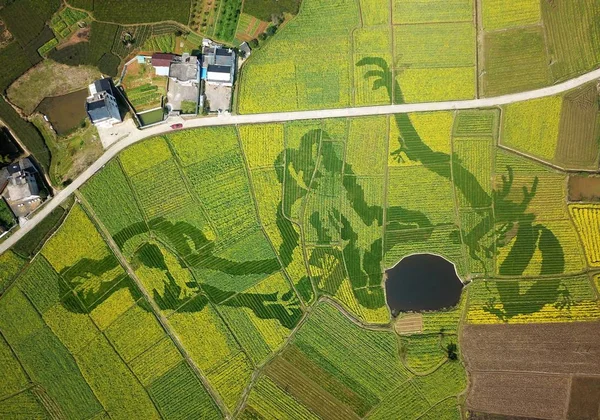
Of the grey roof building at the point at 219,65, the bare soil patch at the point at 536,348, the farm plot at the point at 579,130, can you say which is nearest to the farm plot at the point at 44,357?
the grey roof building at the point at 219,65

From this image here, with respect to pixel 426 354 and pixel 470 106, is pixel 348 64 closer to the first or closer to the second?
pixel 470 106

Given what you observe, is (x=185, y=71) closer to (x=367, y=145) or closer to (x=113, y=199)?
(x=113, y=199)

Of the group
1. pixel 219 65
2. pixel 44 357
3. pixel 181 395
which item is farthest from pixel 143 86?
pixel 181 395

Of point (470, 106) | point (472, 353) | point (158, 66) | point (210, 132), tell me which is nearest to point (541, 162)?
point (470, 106)

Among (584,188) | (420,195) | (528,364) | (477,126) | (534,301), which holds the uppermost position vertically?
(477,126)

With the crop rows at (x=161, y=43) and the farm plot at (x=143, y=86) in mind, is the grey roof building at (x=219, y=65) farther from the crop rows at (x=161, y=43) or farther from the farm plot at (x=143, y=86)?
the farm plot at (x=143, y=86)

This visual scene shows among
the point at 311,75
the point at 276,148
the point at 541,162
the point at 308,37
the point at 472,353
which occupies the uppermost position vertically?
the point at 308,37

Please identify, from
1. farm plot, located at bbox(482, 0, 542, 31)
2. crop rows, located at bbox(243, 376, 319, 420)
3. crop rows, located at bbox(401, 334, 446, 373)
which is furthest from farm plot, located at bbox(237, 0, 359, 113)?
crop rows, located at bbox(243, 376, 319, 420)
